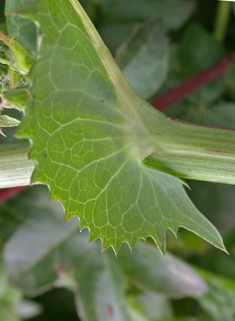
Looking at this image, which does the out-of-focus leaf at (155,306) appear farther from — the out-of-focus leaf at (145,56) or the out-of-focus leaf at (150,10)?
the out-of-focus leaf at (150,10)

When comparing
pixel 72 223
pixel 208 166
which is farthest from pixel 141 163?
pixel 72 223

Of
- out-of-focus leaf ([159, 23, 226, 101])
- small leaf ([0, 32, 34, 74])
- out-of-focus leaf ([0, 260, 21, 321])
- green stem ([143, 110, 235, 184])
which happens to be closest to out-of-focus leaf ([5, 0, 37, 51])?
small leaf ([0, 32, 34, 74])

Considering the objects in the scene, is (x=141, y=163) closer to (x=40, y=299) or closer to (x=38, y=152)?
(x=38, y=152)

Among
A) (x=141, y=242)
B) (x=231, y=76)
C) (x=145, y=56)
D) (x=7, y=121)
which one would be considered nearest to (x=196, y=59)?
(x=231, y=76)

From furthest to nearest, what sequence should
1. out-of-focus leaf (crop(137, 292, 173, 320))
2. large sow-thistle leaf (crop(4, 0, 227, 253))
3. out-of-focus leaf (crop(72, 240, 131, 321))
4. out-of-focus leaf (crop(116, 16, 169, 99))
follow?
out-of-focus leaf (crop(137, 292, 173, 320)) → out-of-focus leaf (crop(72, 240, 131, 321)) → out-of-focus leaf (crop(116, 16, 169, 99)) → large sow-thistle leaf (crop(4, 0, 227, 253))

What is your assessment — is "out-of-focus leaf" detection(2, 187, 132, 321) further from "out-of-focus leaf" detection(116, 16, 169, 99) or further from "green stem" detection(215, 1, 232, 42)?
"green stem" detection(215, 1, 232, 42)

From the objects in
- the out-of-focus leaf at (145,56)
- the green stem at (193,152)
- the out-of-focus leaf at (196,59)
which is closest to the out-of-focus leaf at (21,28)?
the green stem at (193,152)

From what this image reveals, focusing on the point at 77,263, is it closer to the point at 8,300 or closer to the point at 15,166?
the point at 8,300
